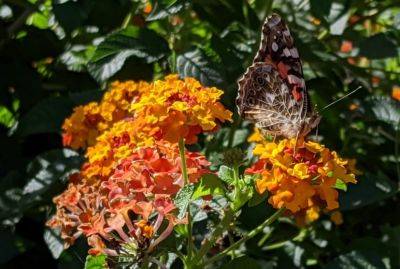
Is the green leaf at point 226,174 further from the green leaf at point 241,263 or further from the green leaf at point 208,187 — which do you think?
the green leaf at point 241,263

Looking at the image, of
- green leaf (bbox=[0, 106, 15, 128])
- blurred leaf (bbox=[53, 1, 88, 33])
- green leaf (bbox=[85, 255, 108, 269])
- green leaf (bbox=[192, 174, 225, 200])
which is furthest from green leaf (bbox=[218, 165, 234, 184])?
green leaf (bbox=[0, 106, 15, 128])

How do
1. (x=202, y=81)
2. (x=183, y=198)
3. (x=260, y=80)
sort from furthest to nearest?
(x=202, y=81) → (x=260, y=80) → (x=183, y=198)

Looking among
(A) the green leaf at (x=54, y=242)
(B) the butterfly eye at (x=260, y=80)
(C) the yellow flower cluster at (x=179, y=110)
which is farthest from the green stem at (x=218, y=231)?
(A) the green leaf at (x=54, y=242)

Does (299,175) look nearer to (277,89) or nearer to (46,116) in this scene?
(277,89)

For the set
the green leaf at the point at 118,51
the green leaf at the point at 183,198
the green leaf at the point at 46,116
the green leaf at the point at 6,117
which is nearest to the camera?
the green leaf at the point at 183,198

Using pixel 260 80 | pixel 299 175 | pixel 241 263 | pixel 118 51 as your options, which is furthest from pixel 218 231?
pixel 118 51

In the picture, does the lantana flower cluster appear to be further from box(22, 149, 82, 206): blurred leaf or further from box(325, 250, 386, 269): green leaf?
box(325, 250, 386, 269): green leaf
